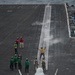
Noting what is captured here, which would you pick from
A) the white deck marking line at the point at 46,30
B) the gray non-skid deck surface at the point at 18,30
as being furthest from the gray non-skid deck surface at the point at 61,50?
the gray non-skid deck surface at the point at 18,30

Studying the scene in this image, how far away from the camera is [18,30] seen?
52.9 metres

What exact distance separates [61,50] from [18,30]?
12.9 meters

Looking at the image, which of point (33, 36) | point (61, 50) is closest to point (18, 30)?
point (33, 36)

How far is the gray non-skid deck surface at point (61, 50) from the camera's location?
3569cm

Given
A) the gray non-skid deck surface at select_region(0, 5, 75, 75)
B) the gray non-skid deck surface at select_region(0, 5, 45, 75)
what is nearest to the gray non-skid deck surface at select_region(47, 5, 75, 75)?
the gray non-skid deck surface at select_region(0, 5, 75, 75)

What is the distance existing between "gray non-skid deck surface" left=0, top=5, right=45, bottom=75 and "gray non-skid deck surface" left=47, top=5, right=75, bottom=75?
2371 mm

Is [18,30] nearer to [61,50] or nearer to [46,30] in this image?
[46,30]

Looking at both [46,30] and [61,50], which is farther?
[46,30]

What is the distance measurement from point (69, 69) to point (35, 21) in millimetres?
24514

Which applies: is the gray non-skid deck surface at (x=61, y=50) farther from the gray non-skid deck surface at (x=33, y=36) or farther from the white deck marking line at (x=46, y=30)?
the white deck marking line at (x=46, y=30)

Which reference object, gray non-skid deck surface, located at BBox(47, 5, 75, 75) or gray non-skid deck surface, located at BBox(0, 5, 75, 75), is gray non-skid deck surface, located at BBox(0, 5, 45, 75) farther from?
gray non-skid deck surface, located at BBox(47, 5, 75, 75)

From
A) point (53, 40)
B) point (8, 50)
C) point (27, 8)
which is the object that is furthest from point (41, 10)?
point (8, 50)

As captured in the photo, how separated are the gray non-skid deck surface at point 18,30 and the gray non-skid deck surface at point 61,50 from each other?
2.37m

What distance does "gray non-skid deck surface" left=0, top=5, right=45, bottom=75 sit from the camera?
3996cm
